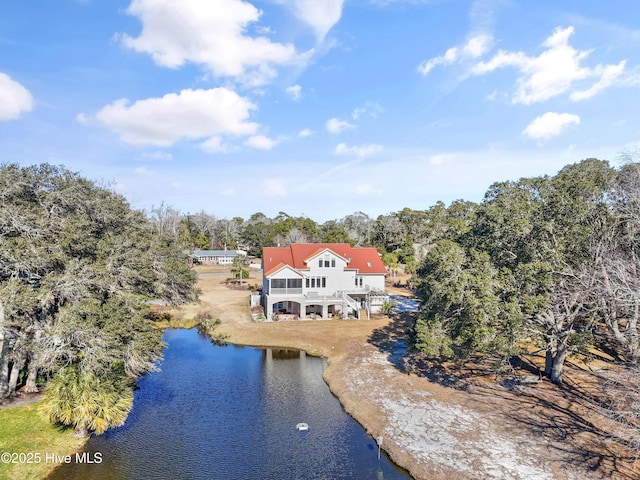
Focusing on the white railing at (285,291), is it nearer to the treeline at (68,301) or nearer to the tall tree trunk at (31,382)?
the treeline at (68,301)

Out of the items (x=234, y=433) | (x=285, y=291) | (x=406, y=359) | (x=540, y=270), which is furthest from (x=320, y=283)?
(x=540, y=270)

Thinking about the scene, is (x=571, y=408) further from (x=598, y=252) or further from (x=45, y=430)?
(x=45, y=430)

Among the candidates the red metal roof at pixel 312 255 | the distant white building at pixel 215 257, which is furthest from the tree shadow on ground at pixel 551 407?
the distant white building at pixel 215 257

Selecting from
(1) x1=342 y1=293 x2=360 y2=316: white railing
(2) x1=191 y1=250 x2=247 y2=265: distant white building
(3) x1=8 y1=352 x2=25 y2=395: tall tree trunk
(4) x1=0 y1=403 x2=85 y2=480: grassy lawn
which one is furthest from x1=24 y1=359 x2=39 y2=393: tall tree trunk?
(2) x1=191 y1=250 x2=247 y2=265: distant white building

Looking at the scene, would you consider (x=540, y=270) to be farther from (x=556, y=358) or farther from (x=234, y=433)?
(x=234, y=433)

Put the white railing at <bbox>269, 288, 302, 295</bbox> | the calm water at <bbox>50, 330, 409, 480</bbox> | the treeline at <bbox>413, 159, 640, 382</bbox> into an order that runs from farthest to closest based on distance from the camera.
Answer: the white railing at <bbox>269, 288, 302, 295</bbox> → the treeline at <bbox>413, 159, 640, 382</bbox> → the calm water at <bbox>50, 330, 409, 480</bbox>

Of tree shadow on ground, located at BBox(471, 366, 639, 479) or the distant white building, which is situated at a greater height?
Result: the distant white building

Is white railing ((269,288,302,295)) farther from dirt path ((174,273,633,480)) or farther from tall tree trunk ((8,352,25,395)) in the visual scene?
tall tree trunk ((8,352,25,395))

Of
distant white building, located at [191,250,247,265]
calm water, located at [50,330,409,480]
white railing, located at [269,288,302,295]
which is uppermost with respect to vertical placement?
distant white building, located at [191,250,247,265]
